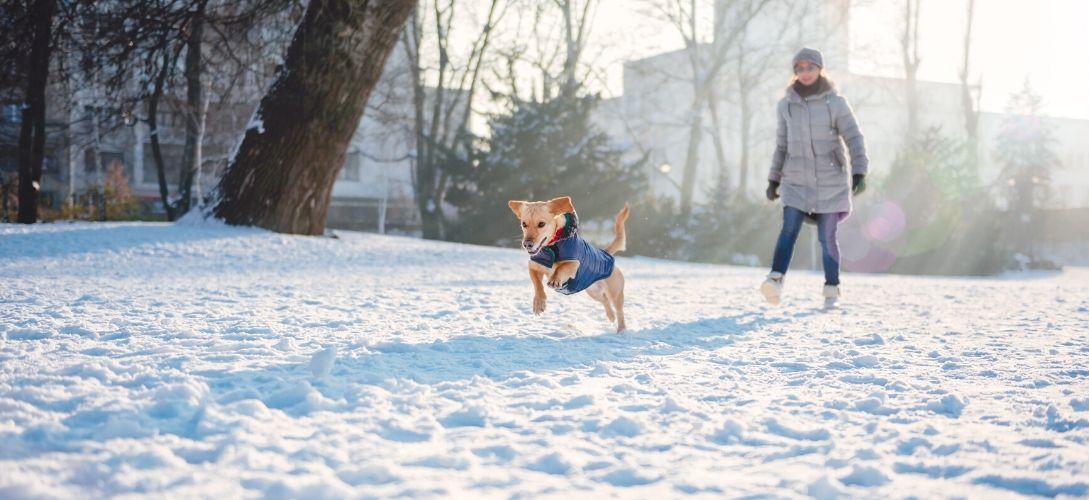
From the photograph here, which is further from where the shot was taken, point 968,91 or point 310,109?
point 968,91

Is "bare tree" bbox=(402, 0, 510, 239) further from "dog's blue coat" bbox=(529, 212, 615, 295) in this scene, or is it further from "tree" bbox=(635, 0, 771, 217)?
"dog's blue coat" bbox=(529, 212, 615, 295)

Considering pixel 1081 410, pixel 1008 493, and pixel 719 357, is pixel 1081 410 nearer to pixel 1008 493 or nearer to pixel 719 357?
pixel 1008 493

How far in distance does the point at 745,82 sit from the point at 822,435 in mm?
29058

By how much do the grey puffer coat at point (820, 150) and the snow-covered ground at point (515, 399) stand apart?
1.07 m

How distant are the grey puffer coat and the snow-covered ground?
1066 millimetres

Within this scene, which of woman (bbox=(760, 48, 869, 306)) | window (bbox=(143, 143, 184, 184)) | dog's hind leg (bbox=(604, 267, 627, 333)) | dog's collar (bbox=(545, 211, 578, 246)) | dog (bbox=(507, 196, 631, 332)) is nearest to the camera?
dog (bbox=(507, 196, 631, 332))

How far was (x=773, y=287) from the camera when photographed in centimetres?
586

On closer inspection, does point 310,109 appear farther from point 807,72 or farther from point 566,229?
point 566,229

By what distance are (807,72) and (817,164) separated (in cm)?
77

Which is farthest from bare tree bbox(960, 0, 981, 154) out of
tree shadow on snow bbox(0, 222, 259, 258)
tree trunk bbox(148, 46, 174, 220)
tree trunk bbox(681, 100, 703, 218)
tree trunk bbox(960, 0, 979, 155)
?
tree shadow on snow bbox(0, 222, 259, 258)

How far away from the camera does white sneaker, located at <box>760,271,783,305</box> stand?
231 inches

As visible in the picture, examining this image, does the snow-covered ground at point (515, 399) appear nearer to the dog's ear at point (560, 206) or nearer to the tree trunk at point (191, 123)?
the dog's ear at point (560, 206)

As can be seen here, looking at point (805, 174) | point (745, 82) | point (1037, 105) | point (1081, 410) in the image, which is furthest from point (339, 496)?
point (1037, 105)

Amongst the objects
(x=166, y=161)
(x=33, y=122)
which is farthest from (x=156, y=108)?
(x=166, y=161)
